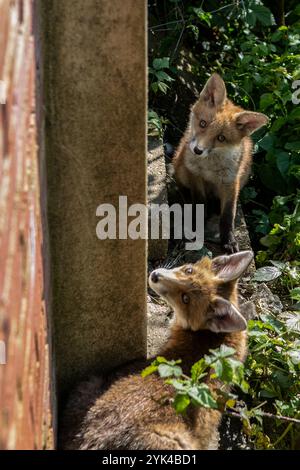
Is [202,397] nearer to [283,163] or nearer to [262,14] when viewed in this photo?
[283,163]

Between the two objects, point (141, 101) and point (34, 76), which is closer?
point (34, 76)

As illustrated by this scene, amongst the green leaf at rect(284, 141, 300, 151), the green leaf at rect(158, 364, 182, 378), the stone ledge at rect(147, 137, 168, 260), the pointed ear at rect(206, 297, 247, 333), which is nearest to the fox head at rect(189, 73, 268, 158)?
the stone ledge at rect(147, 137, 168, 260)

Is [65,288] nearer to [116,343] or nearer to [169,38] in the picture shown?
[116,343]

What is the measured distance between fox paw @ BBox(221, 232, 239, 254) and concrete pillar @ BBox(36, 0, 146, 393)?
2138 mm

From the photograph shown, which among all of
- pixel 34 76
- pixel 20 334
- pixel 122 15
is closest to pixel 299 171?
pixel 122 15

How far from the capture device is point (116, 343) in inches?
161

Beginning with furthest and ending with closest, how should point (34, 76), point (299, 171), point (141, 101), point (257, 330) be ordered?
1. point (299, 171)
2. point (257, 330)
3. point (141, 101)
4. point (34, 76)

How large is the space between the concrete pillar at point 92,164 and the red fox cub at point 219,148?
2.38 metres

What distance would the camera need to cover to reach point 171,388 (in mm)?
3863

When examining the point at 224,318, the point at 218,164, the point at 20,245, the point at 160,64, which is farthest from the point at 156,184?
the point at 20,245

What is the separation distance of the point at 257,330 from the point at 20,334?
2889 millimetres

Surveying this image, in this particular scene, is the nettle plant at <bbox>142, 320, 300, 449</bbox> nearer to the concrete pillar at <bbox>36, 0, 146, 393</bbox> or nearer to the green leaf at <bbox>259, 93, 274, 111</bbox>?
the concrete pillar at <bbox>36, 0, 146, 393</bbox>

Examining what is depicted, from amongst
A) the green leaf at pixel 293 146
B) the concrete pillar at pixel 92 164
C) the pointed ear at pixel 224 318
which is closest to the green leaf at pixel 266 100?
the green leaf at pixel 293 146

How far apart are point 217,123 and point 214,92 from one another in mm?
279
